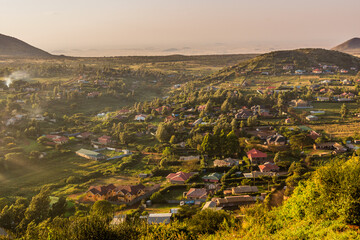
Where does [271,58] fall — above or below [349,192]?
above

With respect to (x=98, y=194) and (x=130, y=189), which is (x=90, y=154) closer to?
(x=98, y=194)

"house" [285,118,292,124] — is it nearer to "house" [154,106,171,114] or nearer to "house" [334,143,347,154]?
"house" [334,143,347,154]

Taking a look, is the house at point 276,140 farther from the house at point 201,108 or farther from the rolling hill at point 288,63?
the rolling hill at point 288,63

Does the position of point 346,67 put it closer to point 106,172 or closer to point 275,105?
point 275,105

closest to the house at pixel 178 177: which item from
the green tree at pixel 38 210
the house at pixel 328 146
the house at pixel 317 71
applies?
the green tree at pixel 38 210

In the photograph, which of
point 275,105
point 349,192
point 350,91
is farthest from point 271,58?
point 349,192

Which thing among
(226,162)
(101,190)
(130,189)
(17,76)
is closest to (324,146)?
(226,162)

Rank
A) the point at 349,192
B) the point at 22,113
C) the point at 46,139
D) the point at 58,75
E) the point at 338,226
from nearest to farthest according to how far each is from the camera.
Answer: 1. the point at 338,226
2. the point at 349,192
3. the point at 46,139
4. the point at 22,113
5. the point at 58,75
